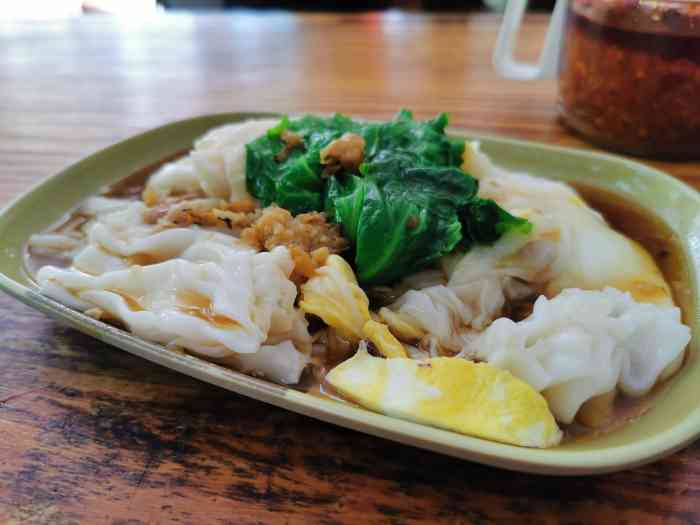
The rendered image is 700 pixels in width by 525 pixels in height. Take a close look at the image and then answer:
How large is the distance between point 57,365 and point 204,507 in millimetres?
573

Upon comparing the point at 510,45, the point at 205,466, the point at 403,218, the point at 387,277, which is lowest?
the point at 205,466

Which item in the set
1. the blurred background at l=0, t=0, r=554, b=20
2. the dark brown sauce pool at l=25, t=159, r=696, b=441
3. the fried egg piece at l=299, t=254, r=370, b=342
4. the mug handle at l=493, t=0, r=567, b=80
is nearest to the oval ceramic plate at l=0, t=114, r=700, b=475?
the dark brown sauce pool at l=25, t=159, r=696, b=441

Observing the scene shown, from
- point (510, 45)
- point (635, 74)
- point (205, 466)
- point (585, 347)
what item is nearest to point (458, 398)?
point (585, 347)

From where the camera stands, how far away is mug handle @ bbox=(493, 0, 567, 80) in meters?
2.81

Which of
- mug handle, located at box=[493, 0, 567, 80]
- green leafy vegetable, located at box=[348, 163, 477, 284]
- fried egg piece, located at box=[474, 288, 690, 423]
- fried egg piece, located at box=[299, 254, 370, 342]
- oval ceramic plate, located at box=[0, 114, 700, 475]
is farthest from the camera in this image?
mug handle, located at box=[493, 0, 567, 80]

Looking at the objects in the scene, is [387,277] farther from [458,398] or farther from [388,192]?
[458,398]

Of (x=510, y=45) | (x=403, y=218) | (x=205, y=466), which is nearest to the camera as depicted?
(x=205, y=466)

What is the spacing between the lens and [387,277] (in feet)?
5.21

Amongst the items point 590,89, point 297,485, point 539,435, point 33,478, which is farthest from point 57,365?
point 590,89

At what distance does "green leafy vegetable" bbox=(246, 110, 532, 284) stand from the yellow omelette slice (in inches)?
15.1

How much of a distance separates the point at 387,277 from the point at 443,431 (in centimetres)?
60

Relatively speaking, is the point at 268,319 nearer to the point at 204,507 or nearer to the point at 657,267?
the point at 204,507

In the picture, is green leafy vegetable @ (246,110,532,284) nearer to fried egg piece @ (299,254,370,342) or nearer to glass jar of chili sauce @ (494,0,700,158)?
fried egg piece @ (299,254,370,342)

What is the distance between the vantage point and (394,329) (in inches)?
57.1
